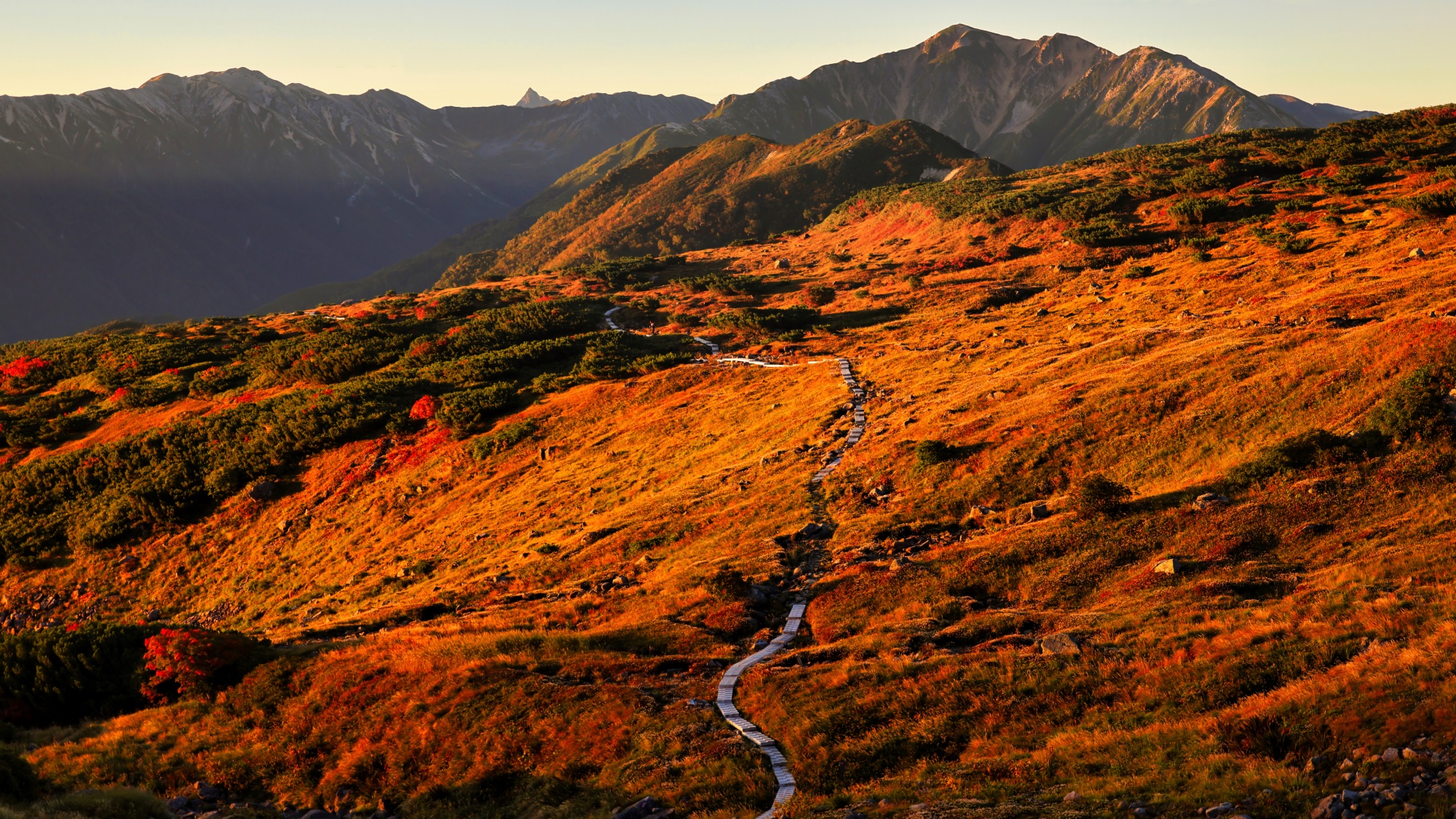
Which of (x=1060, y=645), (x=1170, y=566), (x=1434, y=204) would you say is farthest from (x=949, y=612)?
(x=1434, y=204)

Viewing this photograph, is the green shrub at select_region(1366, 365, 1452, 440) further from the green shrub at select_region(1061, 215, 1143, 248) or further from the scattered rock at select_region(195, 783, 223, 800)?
the green shrub at select_region(1061, 215, 1143, 248)

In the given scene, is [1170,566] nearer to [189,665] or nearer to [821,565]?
[821,565]

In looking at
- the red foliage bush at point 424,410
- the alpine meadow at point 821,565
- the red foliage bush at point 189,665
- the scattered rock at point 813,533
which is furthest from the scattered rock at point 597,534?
the red foliage bush at point 424,410

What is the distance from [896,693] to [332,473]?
51161 millimetres

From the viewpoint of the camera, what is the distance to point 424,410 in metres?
62.9

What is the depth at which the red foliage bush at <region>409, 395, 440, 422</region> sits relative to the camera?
62.8m

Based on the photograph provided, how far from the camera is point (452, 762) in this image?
2014 centimetres

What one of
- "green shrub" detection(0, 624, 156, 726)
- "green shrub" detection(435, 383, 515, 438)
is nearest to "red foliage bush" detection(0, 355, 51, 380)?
"green shrub" detection(435, 383, 515, 438)

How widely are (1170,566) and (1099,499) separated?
16.0ft

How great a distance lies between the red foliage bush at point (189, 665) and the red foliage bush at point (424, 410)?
3648 cm

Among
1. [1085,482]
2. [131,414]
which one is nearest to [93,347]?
[131,414]

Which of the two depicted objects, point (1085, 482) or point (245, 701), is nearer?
point (245, 701)

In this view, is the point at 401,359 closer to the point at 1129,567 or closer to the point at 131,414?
the point at 131,414

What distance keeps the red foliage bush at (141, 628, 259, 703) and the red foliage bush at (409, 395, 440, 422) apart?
3648 centimetres
